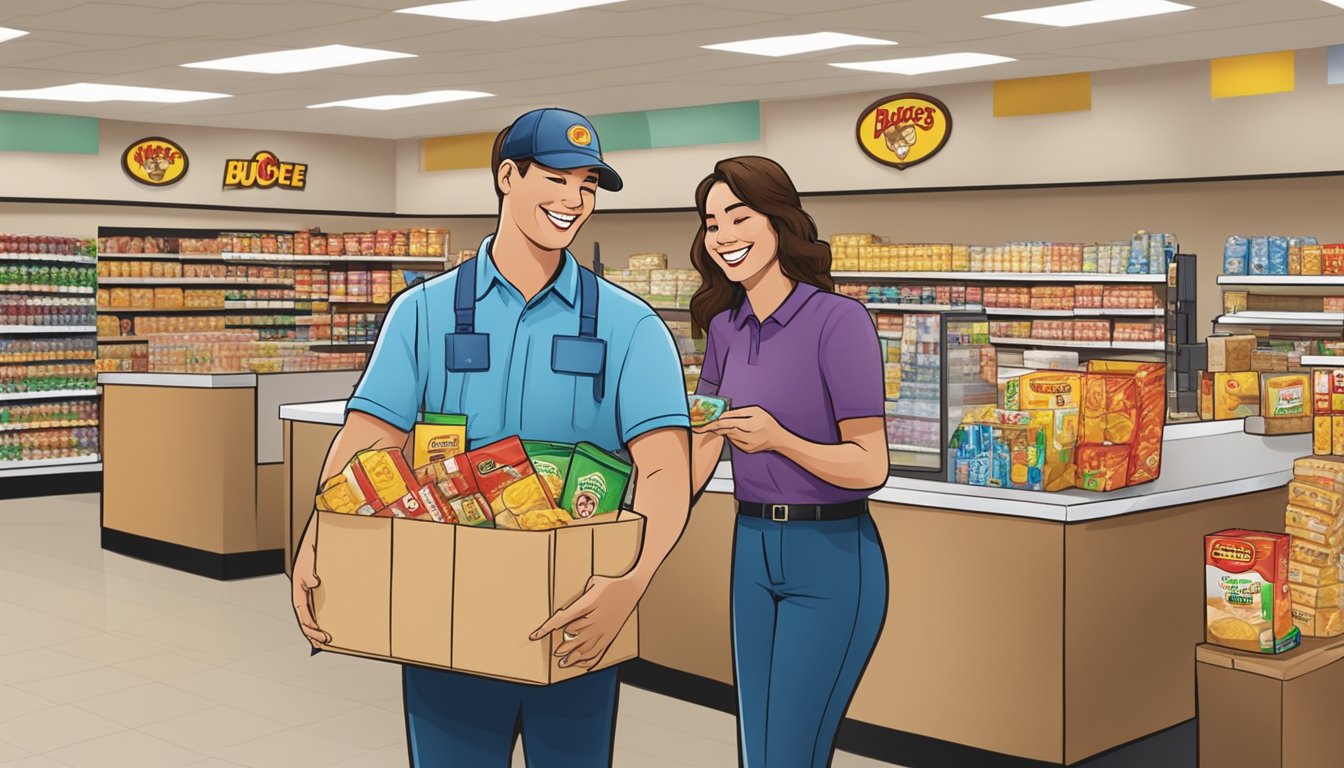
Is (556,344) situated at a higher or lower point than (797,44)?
lower

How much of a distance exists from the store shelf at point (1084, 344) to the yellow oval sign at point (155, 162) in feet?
23.8

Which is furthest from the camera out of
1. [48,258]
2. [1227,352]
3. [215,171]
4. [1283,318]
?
[215,171]

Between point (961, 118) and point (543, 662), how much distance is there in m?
8.73

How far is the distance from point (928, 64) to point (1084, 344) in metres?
2.20

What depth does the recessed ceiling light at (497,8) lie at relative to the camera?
693 cm

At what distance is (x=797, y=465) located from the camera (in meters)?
2.63

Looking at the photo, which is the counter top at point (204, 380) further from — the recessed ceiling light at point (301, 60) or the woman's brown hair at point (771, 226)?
the woman's brown hair at point (771, 226)

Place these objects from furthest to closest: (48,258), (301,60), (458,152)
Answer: (458,152), (48,258), (301,60)

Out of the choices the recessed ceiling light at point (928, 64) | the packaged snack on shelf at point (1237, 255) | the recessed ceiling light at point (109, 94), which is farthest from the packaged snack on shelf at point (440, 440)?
the recessed ceiling light at point (109, 94)

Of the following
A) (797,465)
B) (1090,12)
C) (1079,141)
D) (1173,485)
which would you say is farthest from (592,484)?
(1079,141)

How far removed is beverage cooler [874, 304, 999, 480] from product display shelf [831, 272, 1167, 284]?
4.66m

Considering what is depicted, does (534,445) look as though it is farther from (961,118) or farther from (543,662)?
(961,118)

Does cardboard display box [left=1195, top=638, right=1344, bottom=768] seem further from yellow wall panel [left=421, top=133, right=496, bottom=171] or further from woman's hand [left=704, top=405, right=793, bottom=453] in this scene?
yellow wall panel [left=421, top=133, right=496, bottom=171]

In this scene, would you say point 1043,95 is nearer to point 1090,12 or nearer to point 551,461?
point 1090,12
